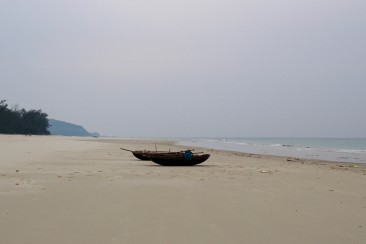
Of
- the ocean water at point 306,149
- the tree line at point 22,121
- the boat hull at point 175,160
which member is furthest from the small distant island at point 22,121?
the boat hull at point 175,160

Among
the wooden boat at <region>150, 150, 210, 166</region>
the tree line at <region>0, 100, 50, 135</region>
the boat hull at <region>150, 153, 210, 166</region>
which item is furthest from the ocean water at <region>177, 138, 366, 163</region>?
the tree line at <region>0, 100, 50, 135</region>

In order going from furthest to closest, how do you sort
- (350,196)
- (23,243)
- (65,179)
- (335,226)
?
(65,179) < (350,196) < (335,226) < (23,243)

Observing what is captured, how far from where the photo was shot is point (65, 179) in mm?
10414

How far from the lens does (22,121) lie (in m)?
111

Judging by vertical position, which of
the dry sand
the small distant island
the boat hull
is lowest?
the dry sand

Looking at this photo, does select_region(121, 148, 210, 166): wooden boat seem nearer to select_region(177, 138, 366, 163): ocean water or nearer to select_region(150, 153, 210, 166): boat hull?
select_region(150, 153, 210, 166): boat hull

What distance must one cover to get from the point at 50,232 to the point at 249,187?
586 centimetres

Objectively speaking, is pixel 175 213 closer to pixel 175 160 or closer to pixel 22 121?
pixel 175 160

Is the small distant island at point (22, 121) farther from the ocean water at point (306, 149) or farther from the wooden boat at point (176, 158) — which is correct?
the wooden boat at point (176, 158)

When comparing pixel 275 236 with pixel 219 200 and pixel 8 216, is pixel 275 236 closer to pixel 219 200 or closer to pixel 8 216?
pixel 219 200

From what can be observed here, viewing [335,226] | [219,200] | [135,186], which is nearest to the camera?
[335,226]

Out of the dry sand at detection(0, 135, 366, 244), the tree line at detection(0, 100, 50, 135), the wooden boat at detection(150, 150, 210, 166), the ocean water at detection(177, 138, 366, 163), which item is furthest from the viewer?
the tree line at detection(0, 100, 50, 135)

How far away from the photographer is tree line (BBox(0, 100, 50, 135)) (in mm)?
98050

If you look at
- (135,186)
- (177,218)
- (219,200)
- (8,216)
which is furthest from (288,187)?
(8,216)
